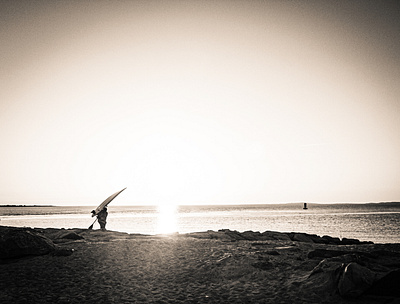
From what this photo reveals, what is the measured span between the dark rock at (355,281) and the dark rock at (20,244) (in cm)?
951

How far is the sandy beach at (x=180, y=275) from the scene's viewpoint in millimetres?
7883

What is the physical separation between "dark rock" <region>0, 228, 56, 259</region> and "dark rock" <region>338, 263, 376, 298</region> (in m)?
9.51

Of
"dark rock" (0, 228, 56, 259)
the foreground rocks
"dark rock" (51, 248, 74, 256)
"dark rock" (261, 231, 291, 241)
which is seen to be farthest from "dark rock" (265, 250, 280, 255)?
"dark rock" (0, 228, 56, 259)

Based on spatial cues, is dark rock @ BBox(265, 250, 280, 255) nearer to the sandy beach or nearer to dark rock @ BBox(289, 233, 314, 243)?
the sandy beach

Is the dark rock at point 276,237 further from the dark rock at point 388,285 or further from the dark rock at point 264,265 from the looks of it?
the dark rock at point 388,285

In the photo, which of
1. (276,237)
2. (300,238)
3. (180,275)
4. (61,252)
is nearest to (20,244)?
(61,252)

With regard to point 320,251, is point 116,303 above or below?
below

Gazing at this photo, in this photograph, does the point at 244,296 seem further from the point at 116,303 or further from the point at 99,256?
the point at 99,256

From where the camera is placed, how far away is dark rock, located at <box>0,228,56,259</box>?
34.2 ft

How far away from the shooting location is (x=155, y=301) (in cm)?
781

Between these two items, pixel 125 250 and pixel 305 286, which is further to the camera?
pixel 125 250

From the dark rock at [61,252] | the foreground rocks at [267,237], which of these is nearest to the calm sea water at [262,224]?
the foreground rocks at [267,237]

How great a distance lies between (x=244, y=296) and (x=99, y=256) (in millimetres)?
5871

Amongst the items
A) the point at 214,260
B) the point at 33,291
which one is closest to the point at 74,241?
the point at 33,291
